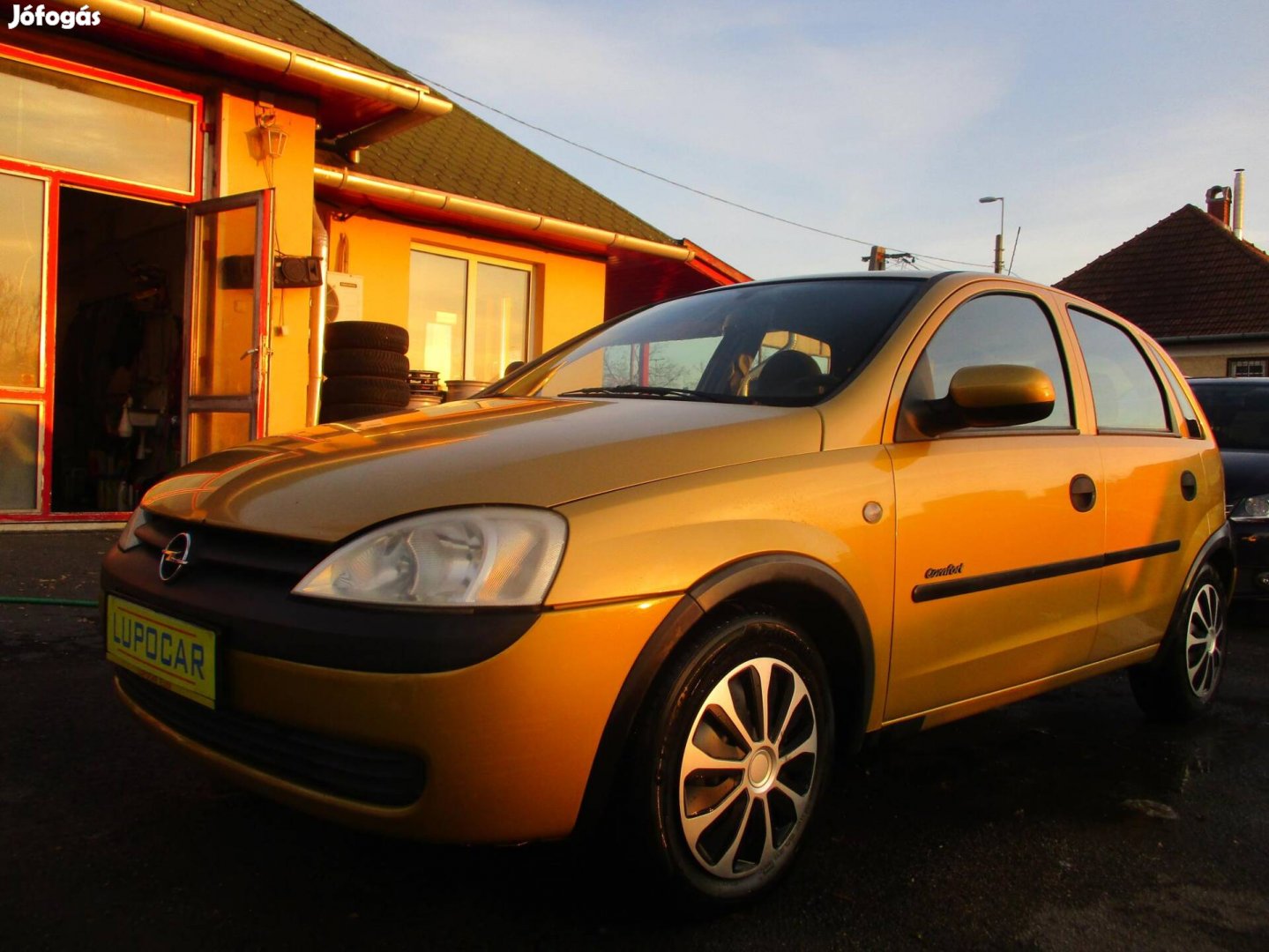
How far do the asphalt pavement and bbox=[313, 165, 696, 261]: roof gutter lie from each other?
19.7ft

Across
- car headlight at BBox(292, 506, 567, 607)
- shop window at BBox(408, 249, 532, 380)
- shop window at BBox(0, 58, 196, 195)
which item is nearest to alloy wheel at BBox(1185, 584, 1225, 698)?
car headlight at BBox(292, 506, 567, 607)

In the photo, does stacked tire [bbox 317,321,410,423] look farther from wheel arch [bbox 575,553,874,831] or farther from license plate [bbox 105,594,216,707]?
wheel arch [bbox 575,553,874,831]

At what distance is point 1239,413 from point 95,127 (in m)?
7.67

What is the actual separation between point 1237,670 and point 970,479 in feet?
9.45

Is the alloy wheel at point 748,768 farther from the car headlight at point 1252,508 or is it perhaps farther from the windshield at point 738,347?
the car headlight at point 1252,508

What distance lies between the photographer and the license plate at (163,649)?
200 centimetres

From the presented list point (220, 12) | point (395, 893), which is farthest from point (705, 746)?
point (220, 12)

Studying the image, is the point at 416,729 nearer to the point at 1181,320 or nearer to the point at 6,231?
the point at 6,231

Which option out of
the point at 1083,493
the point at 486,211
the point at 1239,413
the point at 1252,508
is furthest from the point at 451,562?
the point at 486,211

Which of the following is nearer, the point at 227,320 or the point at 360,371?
the point at 227,320

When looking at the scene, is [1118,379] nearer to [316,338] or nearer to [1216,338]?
[316,338]

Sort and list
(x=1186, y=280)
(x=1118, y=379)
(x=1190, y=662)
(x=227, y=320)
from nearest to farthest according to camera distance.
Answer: (x=1118, y=379)
(x=1190, y=662)
(x=227, y=320)
(x=1186, y=280)

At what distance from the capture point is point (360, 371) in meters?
7.93

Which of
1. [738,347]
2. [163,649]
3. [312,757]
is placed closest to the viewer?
[312,757]
